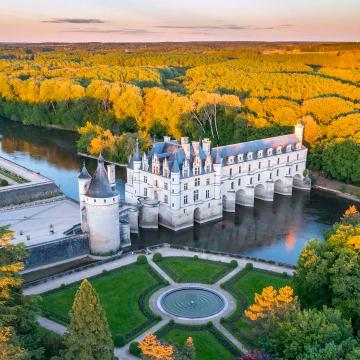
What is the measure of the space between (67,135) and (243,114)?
1488 inches

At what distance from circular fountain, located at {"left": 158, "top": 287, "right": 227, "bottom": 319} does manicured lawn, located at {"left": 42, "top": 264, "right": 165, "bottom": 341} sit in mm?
1436

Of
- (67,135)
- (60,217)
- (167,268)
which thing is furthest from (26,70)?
(167,268)

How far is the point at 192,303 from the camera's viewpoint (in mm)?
36406

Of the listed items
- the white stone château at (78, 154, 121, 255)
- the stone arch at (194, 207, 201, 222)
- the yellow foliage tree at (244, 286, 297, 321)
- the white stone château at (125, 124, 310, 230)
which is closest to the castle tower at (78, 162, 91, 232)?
the white stone château at (78, 154, 121, 255)

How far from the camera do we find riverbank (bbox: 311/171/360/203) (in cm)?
6525

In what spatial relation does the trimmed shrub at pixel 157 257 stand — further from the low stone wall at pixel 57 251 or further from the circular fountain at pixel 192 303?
the low stone wall at pixel 57 251

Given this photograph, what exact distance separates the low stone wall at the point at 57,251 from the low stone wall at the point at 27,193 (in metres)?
13.9

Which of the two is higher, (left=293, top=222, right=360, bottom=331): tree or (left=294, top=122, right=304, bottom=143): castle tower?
(left=294, top=122, right=304, bottom=143): castle tower

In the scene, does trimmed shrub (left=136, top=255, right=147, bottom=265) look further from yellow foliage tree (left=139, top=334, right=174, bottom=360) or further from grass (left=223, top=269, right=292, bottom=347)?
yellow foliage tree (left=139, top=334, right=174, bottom=360)

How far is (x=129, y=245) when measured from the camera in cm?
4872

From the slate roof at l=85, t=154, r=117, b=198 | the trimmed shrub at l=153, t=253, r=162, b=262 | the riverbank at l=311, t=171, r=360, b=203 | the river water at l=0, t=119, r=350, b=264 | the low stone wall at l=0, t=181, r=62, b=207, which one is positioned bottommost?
the river water at l=0, t=119, r=350, b=264

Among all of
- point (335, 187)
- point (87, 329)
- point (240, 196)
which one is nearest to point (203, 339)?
point (87, 329)

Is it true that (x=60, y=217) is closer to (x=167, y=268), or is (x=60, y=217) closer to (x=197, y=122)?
(x=167, y=268)

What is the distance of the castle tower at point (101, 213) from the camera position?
43.8 meters
